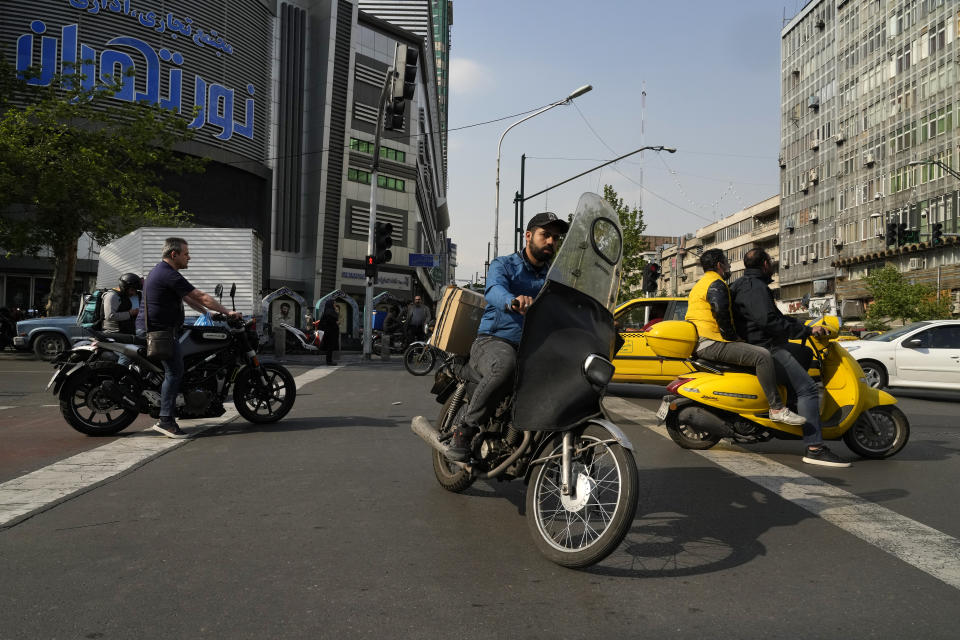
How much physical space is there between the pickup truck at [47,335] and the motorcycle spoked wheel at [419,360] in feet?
26.1

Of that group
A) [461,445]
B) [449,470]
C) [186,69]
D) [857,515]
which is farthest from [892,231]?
[461,445]

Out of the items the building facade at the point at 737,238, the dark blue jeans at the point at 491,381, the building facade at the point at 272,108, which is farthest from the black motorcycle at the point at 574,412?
the building facade at the point at 737,238

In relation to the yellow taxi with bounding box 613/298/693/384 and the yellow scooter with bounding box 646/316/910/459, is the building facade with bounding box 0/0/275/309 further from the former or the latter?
the yellow scooter with bounding box 646/316/910/459

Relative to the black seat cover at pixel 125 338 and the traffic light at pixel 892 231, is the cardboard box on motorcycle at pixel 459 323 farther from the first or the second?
the traffic light at pixel 892 231

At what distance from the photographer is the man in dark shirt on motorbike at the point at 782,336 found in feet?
21.1

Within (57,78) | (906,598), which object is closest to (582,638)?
(906,598)

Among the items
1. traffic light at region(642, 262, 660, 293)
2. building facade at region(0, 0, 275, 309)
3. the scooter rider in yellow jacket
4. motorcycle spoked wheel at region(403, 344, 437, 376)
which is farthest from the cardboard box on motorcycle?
building facade at region(0, 0, 275, 309)

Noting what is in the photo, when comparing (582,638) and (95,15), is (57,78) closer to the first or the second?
(95,15)

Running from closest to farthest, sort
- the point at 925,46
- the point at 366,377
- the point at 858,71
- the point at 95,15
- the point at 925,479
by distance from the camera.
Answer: the point at 925,479, the point at 366,377, the point at 95,15, the point at 925,46, the point at 858,71

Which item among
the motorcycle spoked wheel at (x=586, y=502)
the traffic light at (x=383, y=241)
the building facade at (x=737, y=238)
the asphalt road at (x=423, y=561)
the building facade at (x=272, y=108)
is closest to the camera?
the asphalt road at (x=423, y=561)

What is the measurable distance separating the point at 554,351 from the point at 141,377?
17.1 feet

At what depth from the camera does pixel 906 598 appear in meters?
3.27

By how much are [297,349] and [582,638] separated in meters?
23.8

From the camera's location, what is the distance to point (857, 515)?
186 inches
